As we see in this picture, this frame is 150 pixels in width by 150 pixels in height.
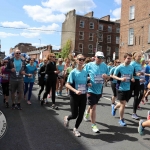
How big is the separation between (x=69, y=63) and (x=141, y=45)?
732 inches

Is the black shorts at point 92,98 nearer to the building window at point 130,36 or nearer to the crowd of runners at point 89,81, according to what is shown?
the crowd of runners at point 89,81

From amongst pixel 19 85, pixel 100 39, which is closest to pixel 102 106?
pixel 19 85

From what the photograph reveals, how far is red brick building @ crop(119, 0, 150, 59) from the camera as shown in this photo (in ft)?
89.1

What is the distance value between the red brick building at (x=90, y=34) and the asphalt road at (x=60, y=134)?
4492 cm

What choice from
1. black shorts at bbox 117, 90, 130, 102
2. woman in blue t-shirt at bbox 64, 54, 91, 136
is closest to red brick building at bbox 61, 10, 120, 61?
black shorts at bbox 117, 90, 130, 102

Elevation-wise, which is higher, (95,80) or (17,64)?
(17,64)

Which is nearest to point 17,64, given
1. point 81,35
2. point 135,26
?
point 135,26

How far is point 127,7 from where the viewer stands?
1199 inches

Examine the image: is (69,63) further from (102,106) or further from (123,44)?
(123,44)

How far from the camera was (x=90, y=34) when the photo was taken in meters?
53.5

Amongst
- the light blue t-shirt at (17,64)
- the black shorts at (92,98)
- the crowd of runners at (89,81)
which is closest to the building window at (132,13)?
the crowd of runners at (89,81)

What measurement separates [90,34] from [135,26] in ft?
82.1

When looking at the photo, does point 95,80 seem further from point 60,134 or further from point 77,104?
point 60,134

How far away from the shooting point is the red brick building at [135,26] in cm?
2716
